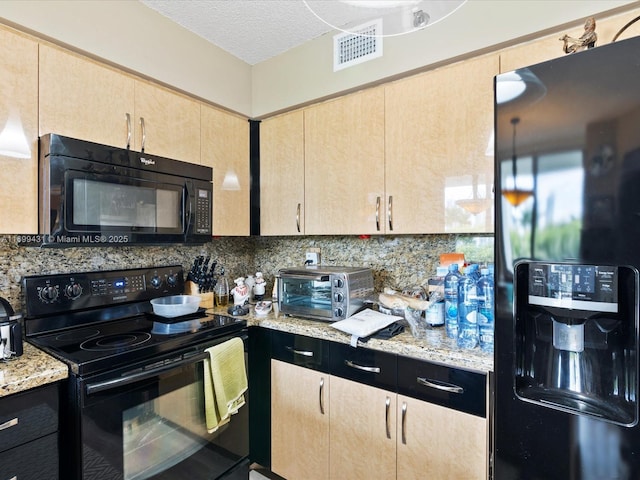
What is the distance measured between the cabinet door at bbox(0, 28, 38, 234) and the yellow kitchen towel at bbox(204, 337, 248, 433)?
90cm

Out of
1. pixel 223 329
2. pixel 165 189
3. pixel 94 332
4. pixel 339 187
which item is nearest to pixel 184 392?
pixel 223 329

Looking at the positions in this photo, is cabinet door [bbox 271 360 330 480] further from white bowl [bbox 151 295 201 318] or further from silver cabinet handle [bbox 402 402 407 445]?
white bowl [bbox 151 295 201 318]

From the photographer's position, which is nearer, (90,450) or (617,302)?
(617,302)

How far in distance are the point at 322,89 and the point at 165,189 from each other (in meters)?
1.05

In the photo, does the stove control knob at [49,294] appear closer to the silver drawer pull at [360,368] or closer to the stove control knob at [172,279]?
the stove control knob at [172,279]

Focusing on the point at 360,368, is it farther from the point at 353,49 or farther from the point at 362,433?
the point at 353,49

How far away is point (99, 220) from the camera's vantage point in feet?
4.83

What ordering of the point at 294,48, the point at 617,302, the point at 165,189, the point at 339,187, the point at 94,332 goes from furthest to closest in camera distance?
the point at 294,48 → the point at 339,187 → the point at 165,189 → the point at 94,332 → the point at 617,302

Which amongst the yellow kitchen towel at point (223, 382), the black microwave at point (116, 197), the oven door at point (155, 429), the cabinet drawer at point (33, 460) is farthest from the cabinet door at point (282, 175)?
the cabinet drawer at point (33, 460)

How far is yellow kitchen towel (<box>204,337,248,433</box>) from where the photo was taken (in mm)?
1469

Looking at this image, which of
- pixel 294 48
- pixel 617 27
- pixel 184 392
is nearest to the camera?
pixel 617 27

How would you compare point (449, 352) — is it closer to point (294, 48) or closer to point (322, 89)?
point (322, 89)

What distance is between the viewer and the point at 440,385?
126 centimetres

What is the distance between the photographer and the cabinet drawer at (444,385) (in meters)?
1.18
